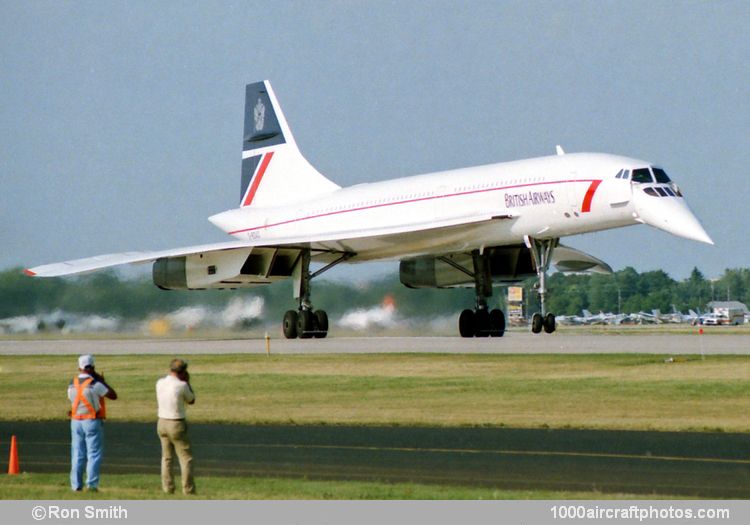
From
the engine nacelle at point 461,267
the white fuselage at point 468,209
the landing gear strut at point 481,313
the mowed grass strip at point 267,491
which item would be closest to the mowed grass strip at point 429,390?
the white fuselage at point 468,209

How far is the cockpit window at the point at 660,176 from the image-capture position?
3052 centimetres

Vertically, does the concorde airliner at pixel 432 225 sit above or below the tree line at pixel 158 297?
above

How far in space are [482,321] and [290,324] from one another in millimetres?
5162

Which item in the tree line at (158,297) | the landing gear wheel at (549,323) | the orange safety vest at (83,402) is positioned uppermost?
the tree line at (158,297)

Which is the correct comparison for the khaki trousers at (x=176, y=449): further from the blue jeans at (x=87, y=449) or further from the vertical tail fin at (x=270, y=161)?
the vertical tail fin at (x=270, y=161)

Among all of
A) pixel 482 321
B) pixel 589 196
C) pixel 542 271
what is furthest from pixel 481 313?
pixel 589 196

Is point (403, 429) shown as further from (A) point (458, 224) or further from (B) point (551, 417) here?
(A) point (458, 224)

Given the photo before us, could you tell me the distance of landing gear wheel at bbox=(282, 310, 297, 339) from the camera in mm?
36188

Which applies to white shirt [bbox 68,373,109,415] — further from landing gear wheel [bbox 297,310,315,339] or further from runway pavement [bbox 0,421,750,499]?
landing gear wheel [bbox 297,310,315,339]

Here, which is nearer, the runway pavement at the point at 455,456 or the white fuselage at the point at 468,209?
the runway pavement at the point at 455,456

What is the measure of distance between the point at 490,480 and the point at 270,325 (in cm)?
2561

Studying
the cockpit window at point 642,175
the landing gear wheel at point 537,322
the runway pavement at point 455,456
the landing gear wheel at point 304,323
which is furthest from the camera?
the landing gear wheel at point 304,323

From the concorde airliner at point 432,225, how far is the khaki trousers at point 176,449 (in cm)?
1922

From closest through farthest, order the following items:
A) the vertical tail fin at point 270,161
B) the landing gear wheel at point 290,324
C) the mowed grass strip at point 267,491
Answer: the mowed grass strip at point 267,491
the landing gear wheel at point 290,324
the vertical tail fin at point 270,161
